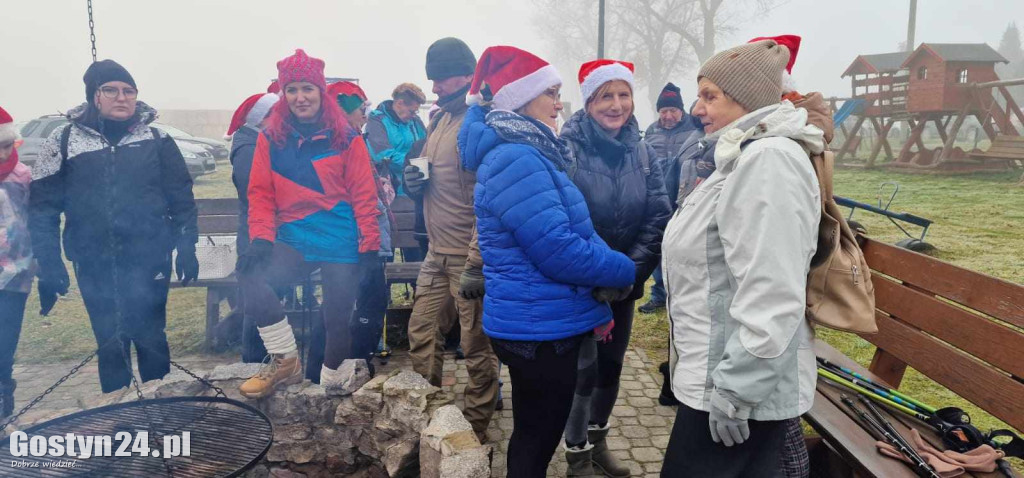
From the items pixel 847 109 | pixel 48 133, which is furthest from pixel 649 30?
pixel 48 133

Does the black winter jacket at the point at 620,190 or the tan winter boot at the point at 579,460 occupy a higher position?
the black winter jacket at the point at 620,190

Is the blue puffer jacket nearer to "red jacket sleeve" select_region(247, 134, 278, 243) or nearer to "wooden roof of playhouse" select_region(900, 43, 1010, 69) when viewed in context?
"red jacket sleeve" select_region(247, 134, 278, 243)

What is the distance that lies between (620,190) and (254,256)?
2051 millimetres

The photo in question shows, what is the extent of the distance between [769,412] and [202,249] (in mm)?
5002

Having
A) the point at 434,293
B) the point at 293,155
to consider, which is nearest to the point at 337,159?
the point at 293,155

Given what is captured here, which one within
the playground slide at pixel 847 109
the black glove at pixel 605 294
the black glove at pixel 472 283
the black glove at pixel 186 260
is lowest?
the black glove at pixel 186 260

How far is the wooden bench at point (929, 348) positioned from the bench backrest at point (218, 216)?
515cm

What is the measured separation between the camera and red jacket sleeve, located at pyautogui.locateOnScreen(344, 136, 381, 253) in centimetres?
354

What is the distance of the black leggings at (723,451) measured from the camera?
5.95 ft

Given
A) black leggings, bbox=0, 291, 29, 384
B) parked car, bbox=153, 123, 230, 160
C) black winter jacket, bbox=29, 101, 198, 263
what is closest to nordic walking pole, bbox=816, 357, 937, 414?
black winter jacket, bbox=29, 101, 198, 263

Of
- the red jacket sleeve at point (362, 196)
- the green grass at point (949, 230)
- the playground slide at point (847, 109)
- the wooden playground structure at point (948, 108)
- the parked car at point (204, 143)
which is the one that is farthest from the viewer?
the parked car at point (204, 143)

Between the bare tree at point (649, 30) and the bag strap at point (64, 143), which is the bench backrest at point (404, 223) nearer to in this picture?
the bag strap at point (64, 143)

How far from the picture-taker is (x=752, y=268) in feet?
5.22

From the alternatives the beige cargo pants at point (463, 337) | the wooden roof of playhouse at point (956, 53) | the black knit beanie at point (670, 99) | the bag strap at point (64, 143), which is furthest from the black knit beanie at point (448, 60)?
the wooden roof of playhouse at point (956, 53)
